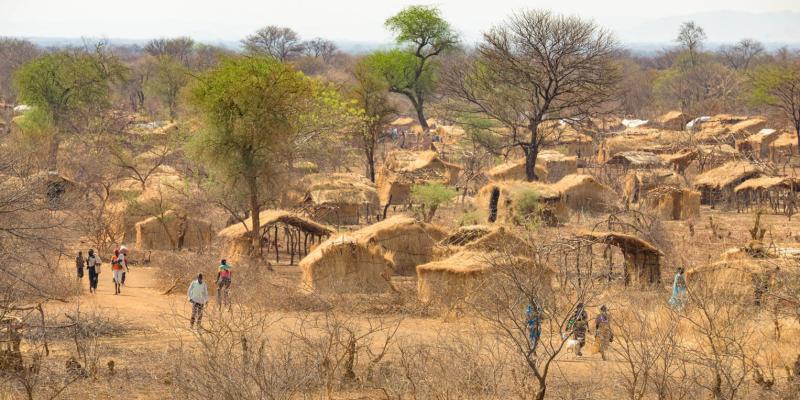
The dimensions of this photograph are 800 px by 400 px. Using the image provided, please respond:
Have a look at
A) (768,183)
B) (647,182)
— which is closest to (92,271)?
(647,182)

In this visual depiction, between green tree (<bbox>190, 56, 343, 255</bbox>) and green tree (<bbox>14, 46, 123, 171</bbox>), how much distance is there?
1633cm

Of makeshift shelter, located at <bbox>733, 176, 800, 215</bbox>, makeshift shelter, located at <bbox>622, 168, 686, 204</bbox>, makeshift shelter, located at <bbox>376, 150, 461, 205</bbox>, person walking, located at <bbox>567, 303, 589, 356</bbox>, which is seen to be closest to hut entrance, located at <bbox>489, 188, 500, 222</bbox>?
makeshift shelter, located at <bbox>376, 150, 461, 205</bbox>

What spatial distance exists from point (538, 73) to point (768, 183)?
664 cm

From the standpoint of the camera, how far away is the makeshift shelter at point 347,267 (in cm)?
1509

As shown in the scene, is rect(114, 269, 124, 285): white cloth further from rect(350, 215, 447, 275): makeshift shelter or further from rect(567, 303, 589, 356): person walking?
rect(567, 303, 589, 356): person walking

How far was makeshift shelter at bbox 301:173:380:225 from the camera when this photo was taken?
70.3 feet

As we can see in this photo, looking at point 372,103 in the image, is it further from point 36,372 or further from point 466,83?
point 36,372

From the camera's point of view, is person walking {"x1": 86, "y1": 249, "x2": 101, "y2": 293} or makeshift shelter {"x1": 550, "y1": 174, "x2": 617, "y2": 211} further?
makeshift shelter {"x1": 550, "y1": 174, "x2": 617, "y2": 211}

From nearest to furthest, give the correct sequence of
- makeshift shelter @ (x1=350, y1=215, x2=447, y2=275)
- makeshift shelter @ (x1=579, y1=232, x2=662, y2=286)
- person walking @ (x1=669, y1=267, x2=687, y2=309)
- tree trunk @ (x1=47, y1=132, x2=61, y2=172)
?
person walking @ (x1=669, y1=267, x2=687, y2=309), makeshift shelter @ (x1=579, y1=232, x2=662, y2=286), makeshift shelter @ (x1=350, y1=215, x2=447, y2=275), tree trunk @ (x1=47, y1=132, x2=61, y2=172)

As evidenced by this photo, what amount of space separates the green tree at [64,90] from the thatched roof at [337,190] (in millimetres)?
12121

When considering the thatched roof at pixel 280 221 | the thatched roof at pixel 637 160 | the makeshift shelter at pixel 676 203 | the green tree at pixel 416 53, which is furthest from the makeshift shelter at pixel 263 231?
the green tree at pixel 416 53

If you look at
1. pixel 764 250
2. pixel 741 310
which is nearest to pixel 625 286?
pixel 764 250

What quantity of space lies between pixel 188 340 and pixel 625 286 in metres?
6.53

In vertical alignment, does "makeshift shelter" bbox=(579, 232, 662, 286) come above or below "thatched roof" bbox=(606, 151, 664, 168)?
below
